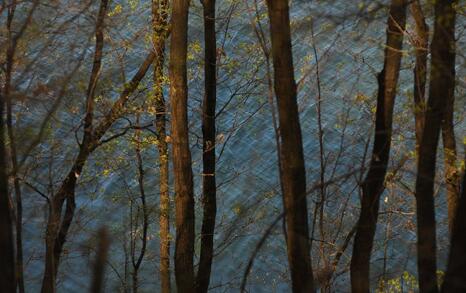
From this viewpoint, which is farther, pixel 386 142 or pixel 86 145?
pixel 86 145

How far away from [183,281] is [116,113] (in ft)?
10.9

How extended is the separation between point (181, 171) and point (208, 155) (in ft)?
5.77

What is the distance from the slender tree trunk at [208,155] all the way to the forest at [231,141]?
26mm

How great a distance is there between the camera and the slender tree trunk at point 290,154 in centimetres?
772

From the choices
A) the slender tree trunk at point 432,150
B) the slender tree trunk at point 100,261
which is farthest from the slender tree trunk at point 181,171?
the slender tree trunk at point 100,261

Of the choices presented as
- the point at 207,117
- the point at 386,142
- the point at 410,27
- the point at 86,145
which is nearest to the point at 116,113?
the point at 86,145

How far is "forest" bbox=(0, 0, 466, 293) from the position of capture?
272 inches

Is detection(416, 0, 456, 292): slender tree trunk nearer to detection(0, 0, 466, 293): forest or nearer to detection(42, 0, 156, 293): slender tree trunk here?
detection(0, 0, 466, 293): forest

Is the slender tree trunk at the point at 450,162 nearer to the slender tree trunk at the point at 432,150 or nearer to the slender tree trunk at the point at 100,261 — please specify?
the slender tree trunk at the point at 432,150

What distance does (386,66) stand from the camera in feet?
30.0

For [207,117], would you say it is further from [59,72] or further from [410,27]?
[410,27]

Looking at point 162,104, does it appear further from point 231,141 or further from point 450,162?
point 231,141

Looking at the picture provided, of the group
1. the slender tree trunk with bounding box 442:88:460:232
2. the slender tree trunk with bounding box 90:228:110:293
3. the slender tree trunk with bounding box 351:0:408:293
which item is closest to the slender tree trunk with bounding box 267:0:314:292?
the slender tree trunk with bounding box 351:0:408:293

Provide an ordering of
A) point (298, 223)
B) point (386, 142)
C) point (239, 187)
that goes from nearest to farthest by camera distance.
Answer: point (298, 223) < point (386, 142) < point (239, 187)
